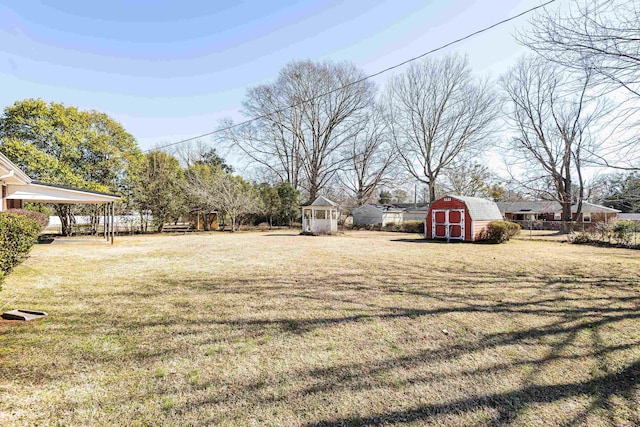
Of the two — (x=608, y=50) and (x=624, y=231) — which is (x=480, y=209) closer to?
(x=624, y=231)

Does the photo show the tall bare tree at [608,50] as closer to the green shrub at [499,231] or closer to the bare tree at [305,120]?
the green shrub at [499,231]

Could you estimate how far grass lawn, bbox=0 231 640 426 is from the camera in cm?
218

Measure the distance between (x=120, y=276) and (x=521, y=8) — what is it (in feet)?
33.8

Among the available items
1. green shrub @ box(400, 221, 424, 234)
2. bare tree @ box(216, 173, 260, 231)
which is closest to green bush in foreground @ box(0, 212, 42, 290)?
bare tree @ box(216, 173, 260, 231)

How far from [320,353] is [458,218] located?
15555 mm

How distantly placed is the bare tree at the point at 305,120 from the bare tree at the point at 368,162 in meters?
1.04

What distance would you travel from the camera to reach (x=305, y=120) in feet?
96.5

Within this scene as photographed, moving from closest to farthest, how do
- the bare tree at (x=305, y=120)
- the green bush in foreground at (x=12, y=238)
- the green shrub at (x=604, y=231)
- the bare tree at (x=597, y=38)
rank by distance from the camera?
the bare tree at (x=597, y=38), the green bush in foreground at (x=12, y=238), the green shrub at (x=604, y=231), the bare tree at (x=305, y=120)

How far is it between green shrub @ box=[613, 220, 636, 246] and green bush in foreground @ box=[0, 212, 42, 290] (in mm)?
22298

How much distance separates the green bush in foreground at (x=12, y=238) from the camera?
513cm

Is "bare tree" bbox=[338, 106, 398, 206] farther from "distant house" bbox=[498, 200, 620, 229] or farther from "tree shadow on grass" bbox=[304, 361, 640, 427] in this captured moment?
"tree shadow on grass" bbox=[304, 361, 640, 427]

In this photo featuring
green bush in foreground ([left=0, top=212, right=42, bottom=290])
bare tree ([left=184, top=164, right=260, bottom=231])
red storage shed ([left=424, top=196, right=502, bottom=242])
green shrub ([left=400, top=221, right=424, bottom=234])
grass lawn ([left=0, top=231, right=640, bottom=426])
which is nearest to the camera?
grass lawn ([left=0, top=231, right=640, bottom=426])

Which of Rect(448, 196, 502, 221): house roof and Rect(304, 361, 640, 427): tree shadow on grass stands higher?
Rect(448, 196, 502, 221): house roof

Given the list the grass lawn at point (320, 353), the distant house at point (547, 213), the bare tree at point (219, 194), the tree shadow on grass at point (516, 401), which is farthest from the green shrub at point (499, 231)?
the distant house at point (547, 213)
